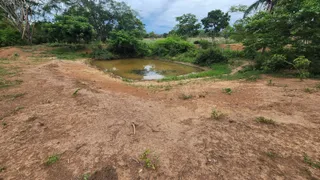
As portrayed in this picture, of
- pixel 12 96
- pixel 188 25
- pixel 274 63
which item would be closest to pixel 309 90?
pixel 274 63

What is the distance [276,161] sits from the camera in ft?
6.19

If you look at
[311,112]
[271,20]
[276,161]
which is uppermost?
[271,20]

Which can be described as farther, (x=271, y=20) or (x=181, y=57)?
(x=181, y=57)

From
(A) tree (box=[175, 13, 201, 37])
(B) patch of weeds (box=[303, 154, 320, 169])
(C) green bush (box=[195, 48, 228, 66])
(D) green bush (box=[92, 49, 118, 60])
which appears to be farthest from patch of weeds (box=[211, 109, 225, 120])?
(A) tree (box=[175, 13, 201, 37])

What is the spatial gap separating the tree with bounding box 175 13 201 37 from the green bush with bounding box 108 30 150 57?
18.4 meters

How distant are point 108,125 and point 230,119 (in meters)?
2.55

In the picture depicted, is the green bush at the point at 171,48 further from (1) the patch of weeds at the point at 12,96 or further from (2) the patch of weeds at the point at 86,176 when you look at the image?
(2) the patch of weeds at the point at 86,176

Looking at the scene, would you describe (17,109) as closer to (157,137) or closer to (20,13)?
(157,137)

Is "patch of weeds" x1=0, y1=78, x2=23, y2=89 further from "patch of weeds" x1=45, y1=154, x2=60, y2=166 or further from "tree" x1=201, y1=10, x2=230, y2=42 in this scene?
"tree" x1=201, y1=10, x2=230, y2=42

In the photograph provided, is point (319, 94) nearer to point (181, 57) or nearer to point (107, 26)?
point (181, 57)

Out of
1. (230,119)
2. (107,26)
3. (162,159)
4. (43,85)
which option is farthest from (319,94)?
(107,26)

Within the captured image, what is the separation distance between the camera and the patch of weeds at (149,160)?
1.88 m

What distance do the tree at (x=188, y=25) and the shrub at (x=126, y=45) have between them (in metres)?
18.4

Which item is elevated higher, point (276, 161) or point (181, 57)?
point (181, 57)
